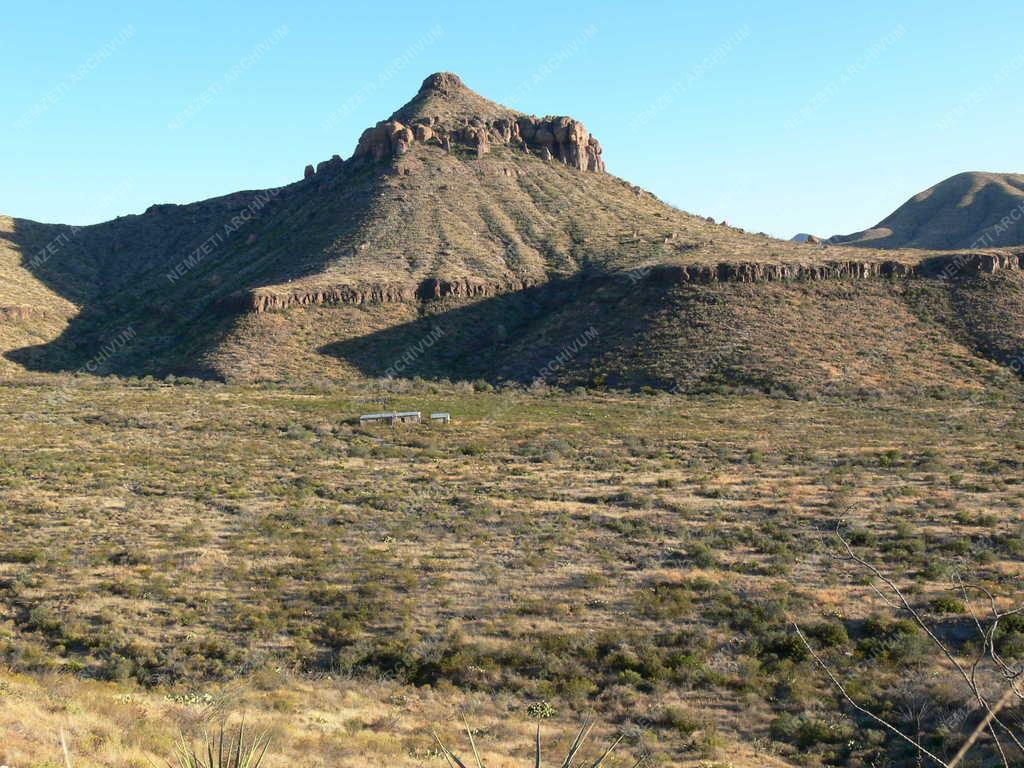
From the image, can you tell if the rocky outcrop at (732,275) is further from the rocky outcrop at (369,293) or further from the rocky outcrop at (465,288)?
the rocky outcrop at (465,288)

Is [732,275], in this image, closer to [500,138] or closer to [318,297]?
[318,297]

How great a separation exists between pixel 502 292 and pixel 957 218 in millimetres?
118856

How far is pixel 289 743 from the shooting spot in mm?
10422

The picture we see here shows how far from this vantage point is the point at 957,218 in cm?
14375

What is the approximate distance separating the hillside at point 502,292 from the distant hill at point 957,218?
71.0 metres

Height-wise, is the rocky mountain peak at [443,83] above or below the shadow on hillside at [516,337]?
above

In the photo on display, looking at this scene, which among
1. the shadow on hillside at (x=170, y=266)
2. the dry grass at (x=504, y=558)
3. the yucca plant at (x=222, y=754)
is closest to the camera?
the yucca plant at (x=222, y=754)

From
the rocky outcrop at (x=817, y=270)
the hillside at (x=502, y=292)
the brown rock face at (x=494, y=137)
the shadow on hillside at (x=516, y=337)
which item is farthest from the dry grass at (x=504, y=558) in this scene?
the brown rock face at (x=494, y=137)

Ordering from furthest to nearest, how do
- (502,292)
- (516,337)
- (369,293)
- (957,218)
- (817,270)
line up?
1. (957,218)
2. (502,292)
3. (369,293)
4. (516,337)
5. (817,270)

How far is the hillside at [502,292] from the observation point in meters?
54.4

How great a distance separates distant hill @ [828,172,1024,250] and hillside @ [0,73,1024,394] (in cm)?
7098

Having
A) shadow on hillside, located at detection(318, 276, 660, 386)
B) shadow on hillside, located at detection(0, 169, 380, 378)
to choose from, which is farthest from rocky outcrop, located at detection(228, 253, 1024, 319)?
shadow on hillside, located at detection(0, 169, 380, 378)

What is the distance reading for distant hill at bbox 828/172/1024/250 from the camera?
12773 centimetres

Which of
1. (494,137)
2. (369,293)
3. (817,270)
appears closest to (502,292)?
(369,293)
